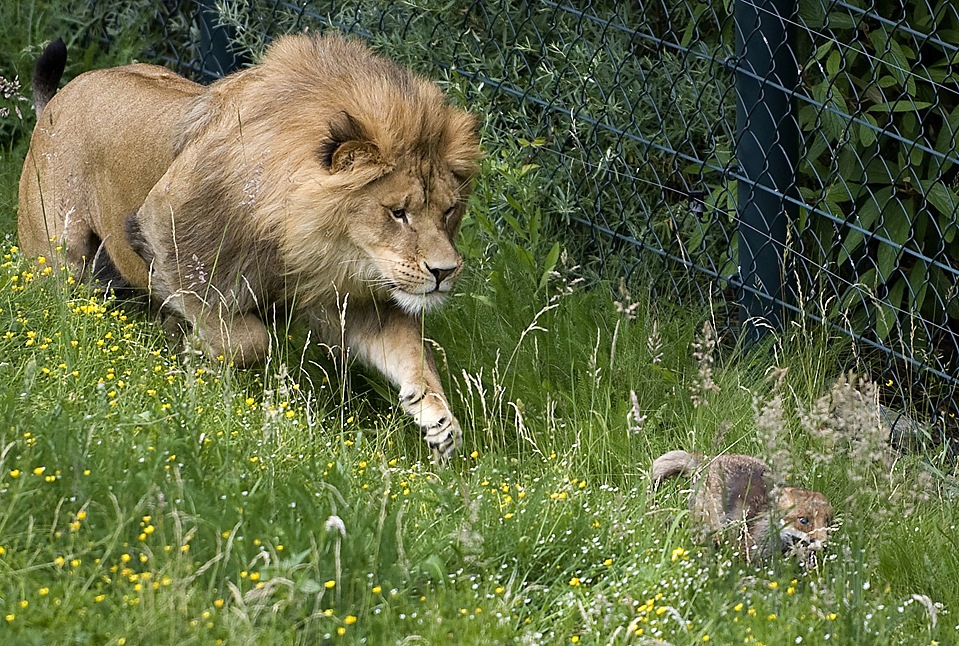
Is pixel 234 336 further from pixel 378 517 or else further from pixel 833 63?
pixel 833 63

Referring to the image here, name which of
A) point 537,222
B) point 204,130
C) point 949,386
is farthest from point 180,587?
point 949,386

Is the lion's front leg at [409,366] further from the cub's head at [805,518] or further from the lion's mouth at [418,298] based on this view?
the cub's head at [805,518]

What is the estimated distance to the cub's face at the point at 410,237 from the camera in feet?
13.6

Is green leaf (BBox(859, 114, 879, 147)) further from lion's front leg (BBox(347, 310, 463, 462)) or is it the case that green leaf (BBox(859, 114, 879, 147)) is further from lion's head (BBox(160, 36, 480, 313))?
lion's front leg (BBox(347, 310, 463, 462))

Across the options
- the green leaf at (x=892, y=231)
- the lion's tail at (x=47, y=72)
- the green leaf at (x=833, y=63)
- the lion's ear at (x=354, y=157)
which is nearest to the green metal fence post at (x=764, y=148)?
the green leaf at (x=833, y=63)

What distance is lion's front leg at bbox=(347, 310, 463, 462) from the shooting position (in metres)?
4.23

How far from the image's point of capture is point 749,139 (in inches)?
201

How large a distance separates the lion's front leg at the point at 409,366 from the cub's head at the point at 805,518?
3.46 feet

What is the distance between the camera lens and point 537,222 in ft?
17.1

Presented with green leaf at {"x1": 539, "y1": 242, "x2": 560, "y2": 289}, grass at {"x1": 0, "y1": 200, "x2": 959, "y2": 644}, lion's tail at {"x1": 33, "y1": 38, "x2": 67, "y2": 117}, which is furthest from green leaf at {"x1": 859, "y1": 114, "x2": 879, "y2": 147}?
lion's tail at {"x1": 33, "y1": 38, "x2": 67, "y2": 117}

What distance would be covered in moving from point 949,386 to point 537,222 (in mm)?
1607

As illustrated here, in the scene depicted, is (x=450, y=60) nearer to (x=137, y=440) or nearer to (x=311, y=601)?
(x=137, y=440)

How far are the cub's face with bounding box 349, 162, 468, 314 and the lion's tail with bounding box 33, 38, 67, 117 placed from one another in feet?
6.90

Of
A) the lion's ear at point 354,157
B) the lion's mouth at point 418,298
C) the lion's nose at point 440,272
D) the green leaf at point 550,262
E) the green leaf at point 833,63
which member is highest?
the green leaf at point 833,63
